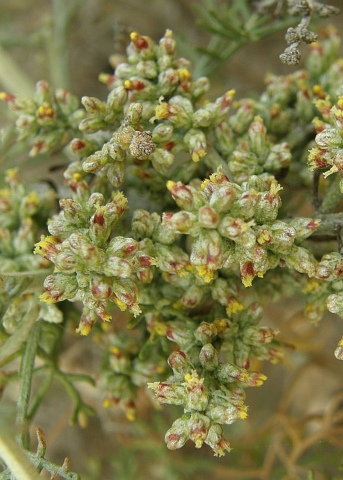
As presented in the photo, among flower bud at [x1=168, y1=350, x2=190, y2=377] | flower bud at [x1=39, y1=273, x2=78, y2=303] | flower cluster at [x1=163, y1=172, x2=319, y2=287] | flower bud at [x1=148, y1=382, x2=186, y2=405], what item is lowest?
flower bud at [x1=148, y1=382, x2=186, y2=405]

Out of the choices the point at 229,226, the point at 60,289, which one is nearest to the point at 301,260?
the point at 229,226

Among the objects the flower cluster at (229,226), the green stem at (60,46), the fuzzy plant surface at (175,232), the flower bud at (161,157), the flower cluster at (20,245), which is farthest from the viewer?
the green stem at (60,46)

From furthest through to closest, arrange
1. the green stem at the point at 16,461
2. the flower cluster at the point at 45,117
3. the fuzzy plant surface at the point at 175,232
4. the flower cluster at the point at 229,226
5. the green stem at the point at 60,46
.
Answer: the green stem at the point at 60,46
the flower cluster at the point at 45,117
the green stem at the point at 16,461
the fuzzy plant surface at the point at 175,232
the flower cluster at the point at 229,226

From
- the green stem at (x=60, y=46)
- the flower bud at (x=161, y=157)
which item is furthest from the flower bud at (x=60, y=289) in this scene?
the green stem at (x=60, y=46)

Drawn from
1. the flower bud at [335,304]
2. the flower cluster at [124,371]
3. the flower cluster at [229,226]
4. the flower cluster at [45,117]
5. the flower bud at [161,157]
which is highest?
the flower cluster at [45,117]

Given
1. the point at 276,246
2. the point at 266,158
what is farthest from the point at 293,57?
the point at 276,246

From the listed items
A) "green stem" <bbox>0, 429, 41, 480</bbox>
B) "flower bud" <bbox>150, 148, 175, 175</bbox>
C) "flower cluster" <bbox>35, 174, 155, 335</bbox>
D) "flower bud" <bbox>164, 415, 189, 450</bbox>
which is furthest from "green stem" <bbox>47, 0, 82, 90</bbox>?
"flower bud" <bbox>164, 415, 189, 450</bbox>

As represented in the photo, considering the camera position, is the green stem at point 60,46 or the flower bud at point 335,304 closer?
the flower bud at point 335,304

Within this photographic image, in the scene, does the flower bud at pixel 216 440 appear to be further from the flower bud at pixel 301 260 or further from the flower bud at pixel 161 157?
the flower bud at pixel 161 157

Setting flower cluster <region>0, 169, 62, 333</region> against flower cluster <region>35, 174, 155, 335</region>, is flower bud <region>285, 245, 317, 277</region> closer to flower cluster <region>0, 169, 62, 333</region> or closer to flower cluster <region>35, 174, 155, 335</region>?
flower cluster <region>35, 174, 155, 335</region>
